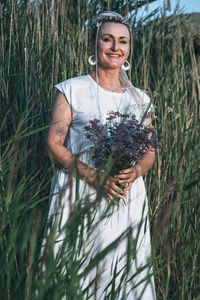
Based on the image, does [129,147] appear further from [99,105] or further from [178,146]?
[178,146]

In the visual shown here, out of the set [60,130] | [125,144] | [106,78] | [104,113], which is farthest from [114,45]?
[125,144]

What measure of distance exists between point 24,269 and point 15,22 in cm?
198

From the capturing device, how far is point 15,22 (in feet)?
Result: 7.97

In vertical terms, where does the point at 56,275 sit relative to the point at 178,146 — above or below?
above

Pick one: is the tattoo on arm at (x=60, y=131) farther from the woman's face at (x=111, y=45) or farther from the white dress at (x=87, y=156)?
the woman's face at (x=111, y=45)

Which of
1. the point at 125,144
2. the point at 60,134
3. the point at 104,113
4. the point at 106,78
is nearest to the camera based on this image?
the point at 125,144

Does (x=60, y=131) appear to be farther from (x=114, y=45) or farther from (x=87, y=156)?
(x=114, y=45)

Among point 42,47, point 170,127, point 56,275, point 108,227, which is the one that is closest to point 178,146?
point 170,127

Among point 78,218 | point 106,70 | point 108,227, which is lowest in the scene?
point 108,227

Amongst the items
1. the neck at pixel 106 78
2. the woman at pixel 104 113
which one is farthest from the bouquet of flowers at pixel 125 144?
the neck at pixel 106 78

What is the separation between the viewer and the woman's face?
1685 mm

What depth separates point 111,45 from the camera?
1.68 meters

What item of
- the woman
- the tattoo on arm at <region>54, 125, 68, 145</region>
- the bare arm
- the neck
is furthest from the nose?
the tattoo on arm at <region>54, 125, 68, 145</region>

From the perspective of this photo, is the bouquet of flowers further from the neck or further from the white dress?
the neck
